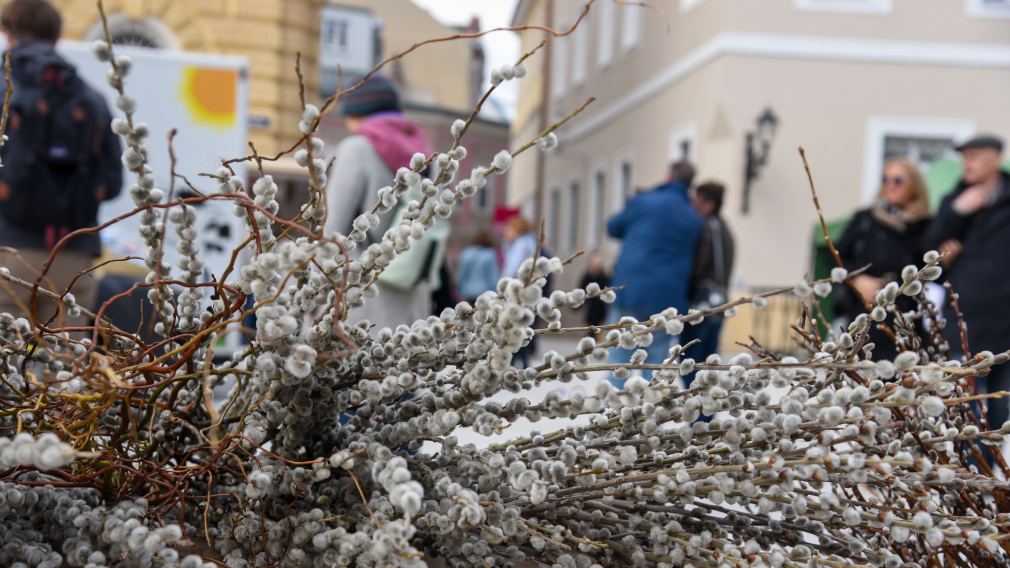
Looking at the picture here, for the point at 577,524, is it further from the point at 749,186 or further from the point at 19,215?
the point at 749,186

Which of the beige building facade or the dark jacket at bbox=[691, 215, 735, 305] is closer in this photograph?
the dark jacket at bbox=[691, 215, 735, 305]

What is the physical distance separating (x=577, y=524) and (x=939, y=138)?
12533 millimetres

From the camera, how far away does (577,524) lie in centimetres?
98

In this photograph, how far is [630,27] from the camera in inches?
663

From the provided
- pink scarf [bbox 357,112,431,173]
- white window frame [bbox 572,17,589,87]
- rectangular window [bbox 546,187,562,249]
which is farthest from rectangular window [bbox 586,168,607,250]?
pink scarf [bbox 357,112,431,173]

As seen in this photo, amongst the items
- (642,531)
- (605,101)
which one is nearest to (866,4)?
(605,101)

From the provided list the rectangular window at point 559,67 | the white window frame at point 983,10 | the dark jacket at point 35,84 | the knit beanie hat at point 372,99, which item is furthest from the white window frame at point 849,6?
the dark jacket at point 35,84

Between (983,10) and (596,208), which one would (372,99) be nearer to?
(983,10)

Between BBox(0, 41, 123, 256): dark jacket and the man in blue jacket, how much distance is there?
108 inches

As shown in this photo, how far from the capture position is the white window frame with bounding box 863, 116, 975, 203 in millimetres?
12109

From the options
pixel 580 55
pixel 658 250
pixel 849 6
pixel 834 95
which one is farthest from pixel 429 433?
pixel 580 55

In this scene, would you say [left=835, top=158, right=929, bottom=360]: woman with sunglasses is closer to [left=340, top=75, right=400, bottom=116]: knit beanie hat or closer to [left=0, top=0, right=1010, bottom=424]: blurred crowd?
[left=0, top=0, right=1010, bottom=424]: blurred crowd

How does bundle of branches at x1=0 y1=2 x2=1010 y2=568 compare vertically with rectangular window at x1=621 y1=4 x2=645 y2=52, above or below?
below

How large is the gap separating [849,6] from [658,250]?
8198 millimetres
